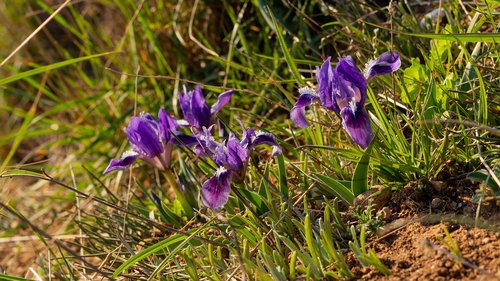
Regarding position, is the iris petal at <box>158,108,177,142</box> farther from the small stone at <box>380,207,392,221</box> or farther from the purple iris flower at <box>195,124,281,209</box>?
the small stone at <box>380,207,392,221</box>

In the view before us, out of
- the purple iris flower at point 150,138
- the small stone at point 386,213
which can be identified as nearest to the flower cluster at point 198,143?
the purple iris flower at point 150,138

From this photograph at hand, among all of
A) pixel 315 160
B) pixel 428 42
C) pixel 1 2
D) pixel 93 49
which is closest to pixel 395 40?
pixel 428 42

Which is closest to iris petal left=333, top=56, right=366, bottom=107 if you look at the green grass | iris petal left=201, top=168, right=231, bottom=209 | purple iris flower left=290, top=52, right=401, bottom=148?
purple iris flower left=290, top=52, right=401, bottom=148

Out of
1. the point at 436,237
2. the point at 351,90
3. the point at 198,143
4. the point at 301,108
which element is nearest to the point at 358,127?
the point at 351,90

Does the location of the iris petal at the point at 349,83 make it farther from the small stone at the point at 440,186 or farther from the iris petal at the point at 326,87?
the small stone at the point at 440,186

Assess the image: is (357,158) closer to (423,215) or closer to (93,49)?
(423,215)
